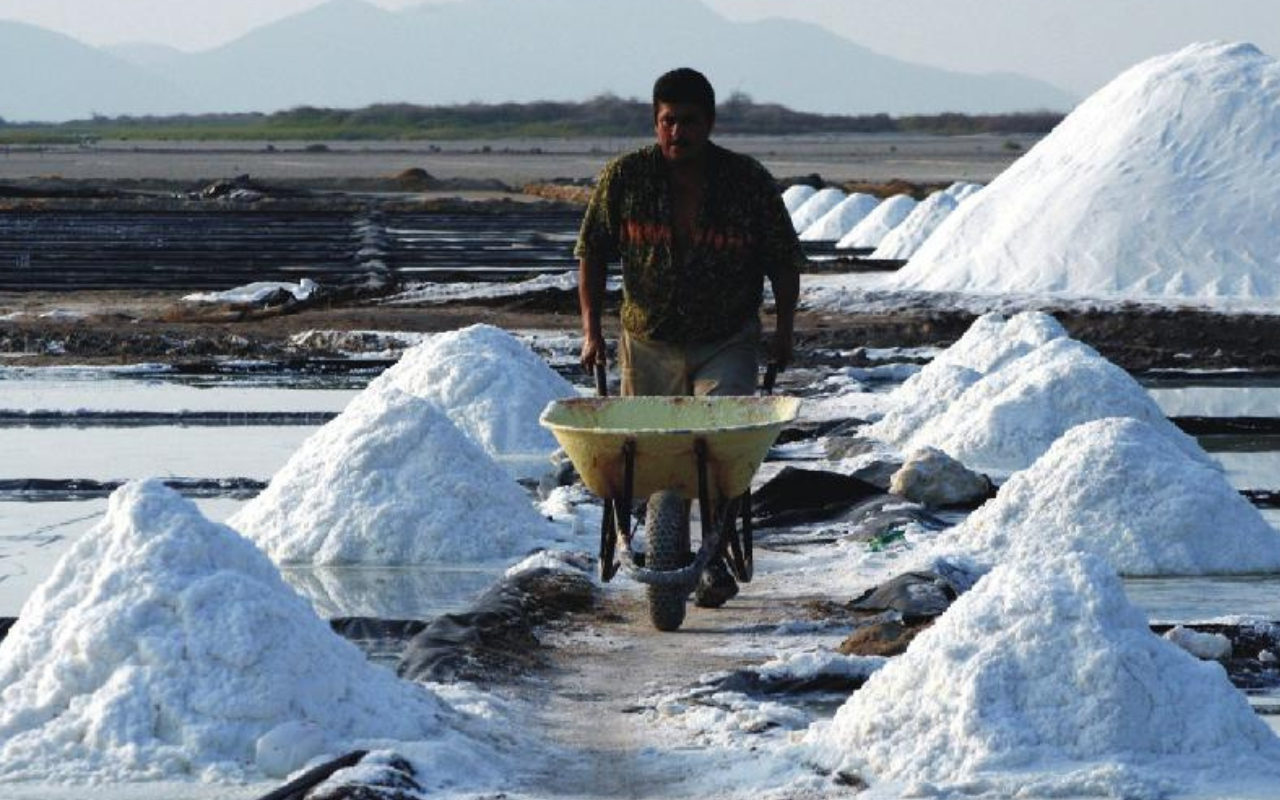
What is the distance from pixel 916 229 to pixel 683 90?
16942mm

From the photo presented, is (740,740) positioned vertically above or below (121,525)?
below

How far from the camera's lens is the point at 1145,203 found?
16.0 m

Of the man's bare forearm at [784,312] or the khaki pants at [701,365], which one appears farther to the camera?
the khaki pants at [701,365]

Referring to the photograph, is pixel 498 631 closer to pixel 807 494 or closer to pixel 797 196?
pixel 807 494

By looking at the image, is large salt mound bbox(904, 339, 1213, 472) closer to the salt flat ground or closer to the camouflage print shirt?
the camouflage print shirt

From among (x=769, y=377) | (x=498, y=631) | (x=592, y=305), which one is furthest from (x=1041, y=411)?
(x=498, y=631)

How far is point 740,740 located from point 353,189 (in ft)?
128

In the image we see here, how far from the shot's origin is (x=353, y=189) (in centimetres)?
4316

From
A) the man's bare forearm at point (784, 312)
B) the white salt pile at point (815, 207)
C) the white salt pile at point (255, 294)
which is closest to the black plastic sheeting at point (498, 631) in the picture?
the man's bare forearm at point (784, 312)

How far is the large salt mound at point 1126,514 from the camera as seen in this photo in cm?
679

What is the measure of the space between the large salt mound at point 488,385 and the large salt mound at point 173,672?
14.9 feet

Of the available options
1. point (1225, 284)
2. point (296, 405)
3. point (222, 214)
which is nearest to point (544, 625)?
point (296, 405)

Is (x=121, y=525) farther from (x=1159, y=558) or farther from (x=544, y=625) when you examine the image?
(x=1159, y=558)

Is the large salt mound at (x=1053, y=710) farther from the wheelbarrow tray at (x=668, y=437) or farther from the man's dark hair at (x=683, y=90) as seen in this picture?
the man's dark hair at (x=683, y=90)
